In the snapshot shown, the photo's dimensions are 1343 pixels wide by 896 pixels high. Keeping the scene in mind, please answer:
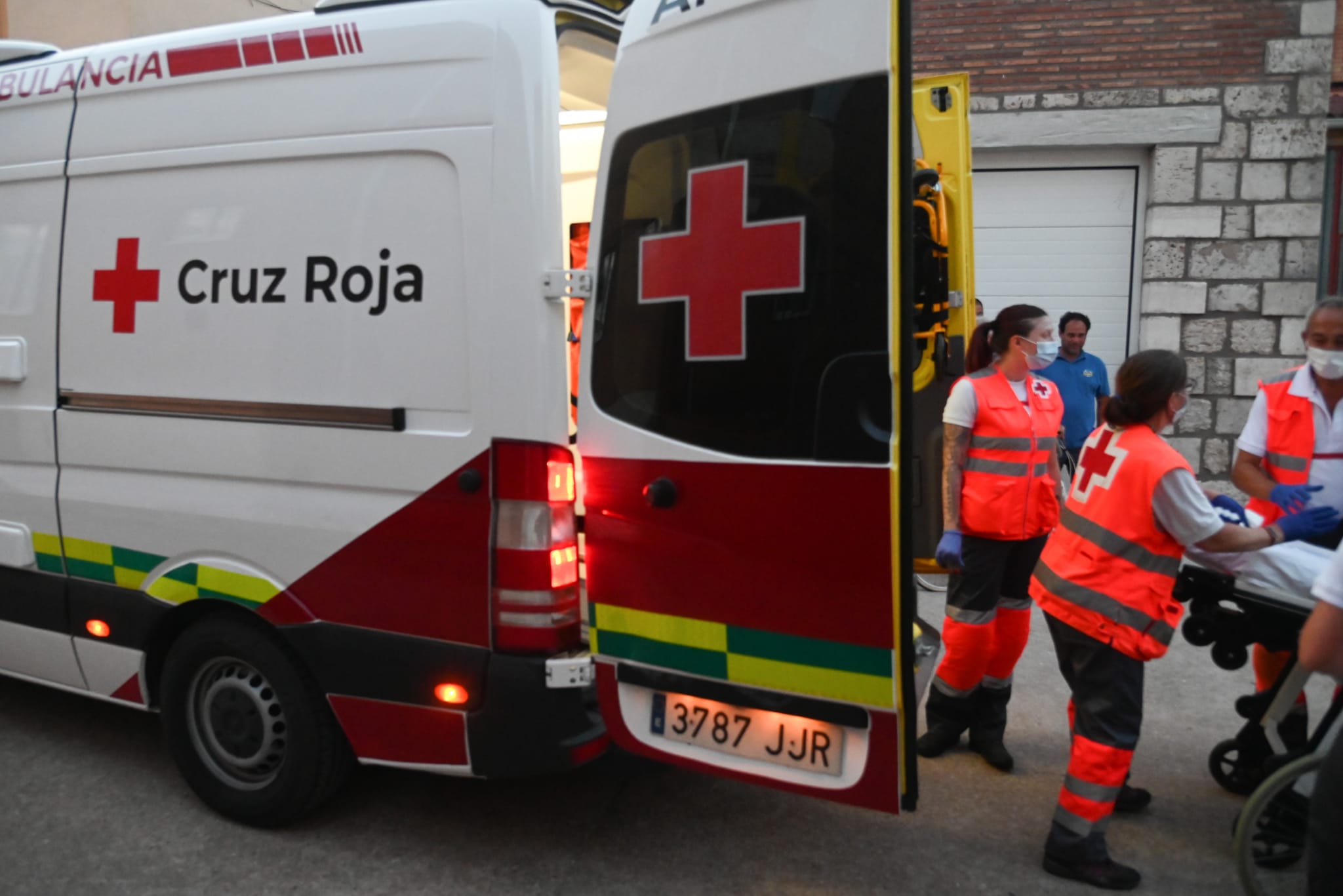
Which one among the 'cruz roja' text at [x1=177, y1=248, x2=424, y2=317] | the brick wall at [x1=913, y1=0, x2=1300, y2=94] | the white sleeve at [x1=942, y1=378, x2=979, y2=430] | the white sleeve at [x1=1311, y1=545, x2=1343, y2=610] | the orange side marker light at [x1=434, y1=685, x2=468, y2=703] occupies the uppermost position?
the brick wall at [x1=913, y1=0, x2=1300, y2=94]

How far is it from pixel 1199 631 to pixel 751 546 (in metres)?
1.66

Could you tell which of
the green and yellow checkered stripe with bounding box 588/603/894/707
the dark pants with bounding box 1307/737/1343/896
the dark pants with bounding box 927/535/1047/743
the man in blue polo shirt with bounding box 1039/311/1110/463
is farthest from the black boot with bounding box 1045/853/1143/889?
the man in blue polo shirt with bounding box 1039/311/1110/463

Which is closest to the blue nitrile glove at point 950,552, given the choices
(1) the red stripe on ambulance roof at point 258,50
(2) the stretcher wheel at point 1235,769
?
(2) the stretcher wheel at point 1235,769

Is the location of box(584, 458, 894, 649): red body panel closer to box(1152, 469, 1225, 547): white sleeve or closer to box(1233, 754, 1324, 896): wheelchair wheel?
box(1152, 469, 1225, 547): white sleeve

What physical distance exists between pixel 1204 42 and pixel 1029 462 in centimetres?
658

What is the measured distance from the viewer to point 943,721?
4.04 m

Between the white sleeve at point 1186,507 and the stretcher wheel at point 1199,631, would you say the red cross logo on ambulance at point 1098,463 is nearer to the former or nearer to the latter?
the white sleeve at point 1186,507

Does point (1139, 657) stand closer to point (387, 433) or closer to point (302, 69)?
point (387, 433)

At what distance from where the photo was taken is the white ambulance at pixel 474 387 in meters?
2.47

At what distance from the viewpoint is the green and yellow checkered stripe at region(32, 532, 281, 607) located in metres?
3.19

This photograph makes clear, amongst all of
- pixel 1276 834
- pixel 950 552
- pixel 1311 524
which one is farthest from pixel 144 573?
pixel 1311 524

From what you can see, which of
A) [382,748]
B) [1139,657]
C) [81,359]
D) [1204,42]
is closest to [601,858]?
[382,748]

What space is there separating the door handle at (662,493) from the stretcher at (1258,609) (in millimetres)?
1659

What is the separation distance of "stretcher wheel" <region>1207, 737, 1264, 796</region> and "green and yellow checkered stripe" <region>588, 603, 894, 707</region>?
6.38ft
